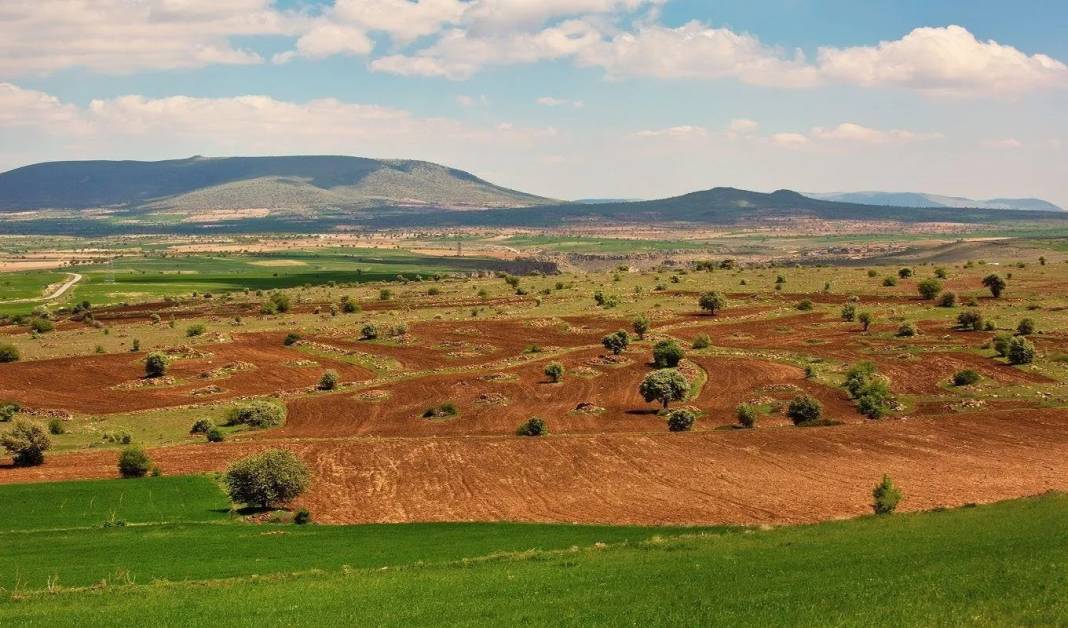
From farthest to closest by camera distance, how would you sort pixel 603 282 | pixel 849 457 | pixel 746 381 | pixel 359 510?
pixel 603 282
pixel 746 381
pixel 849 457
pixel 359 510

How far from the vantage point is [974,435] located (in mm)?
57562

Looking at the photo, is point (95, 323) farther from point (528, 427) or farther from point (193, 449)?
point (528, 427)

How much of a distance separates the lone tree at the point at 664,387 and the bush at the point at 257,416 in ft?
98.0

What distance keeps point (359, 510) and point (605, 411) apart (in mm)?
31127

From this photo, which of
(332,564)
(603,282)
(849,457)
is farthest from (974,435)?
(603,282)

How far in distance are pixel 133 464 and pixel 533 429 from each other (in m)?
26.7

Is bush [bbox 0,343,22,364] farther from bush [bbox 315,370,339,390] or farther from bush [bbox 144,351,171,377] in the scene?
bush [bbox 315,370,339,390]

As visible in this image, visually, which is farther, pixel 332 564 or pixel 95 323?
pixel 95 323

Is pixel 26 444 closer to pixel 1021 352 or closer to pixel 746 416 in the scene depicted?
pixel 746 416

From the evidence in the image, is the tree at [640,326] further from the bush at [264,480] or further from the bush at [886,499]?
the bush at [264,480]

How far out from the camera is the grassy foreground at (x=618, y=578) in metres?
23.5

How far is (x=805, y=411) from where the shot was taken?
64625mm

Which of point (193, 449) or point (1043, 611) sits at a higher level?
point (1043, 611)

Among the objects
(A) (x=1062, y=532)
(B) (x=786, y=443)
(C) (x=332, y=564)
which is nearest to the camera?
(A) (x=1062, y=532)
